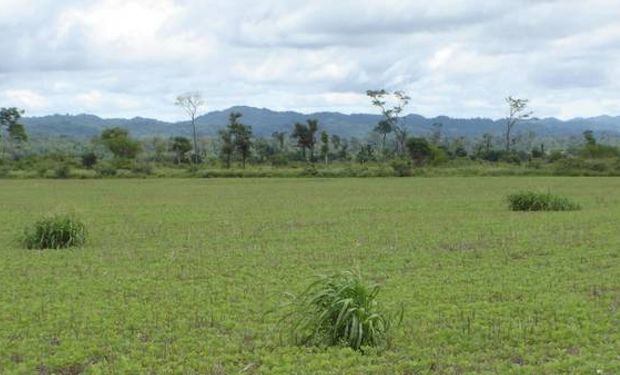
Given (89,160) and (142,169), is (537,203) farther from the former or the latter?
(89,160)

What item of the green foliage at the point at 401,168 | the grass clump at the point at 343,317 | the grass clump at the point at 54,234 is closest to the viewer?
the grass clump at the point at 343,317

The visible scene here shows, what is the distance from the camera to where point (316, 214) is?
24.1m

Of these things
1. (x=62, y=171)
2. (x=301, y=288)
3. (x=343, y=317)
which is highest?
(x=343, y=317)

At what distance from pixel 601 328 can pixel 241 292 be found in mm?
5081

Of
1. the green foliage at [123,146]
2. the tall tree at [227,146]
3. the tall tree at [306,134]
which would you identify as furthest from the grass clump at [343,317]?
the green foliage at [123,146]

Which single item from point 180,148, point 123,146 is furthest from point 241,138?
point 123,146

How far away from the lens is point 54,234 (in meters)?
17.0

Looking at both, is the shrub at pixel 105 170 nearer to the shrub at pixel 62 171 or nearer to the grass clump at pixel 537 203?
the shrub at pixel 62 171

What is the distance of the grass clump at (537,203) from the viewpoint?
81.2 ft

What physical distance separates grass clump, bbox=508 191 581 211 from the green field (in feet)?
6.26

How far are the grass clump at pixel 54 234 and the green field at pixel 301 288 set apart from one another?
1.55 feet

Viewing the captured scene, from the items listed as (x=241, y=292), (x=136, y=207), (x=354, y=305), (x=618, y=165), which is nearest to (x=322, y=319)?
(x=354, y=305)

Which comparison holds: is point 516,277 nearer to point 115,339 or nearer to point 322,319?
point 322,319

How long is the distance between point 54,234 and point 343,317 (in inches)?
435
